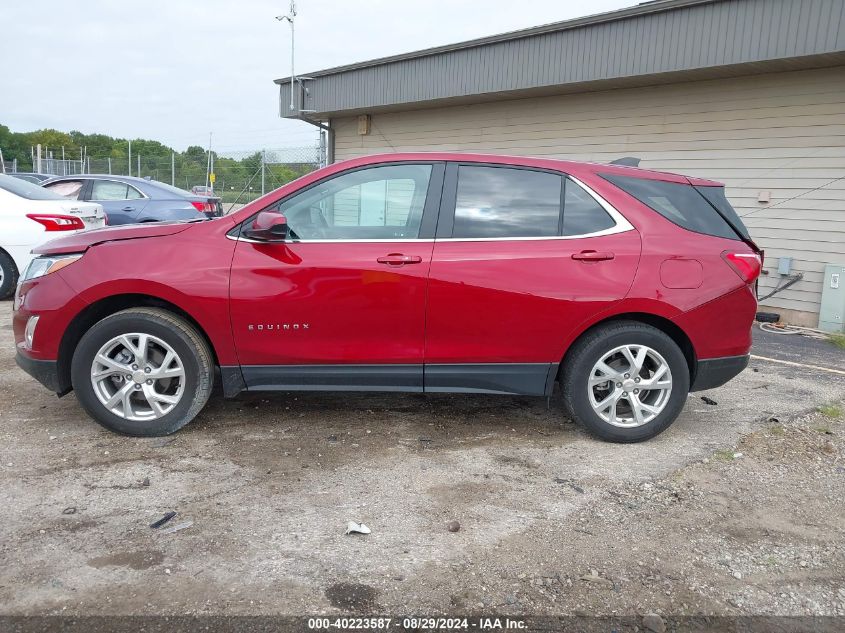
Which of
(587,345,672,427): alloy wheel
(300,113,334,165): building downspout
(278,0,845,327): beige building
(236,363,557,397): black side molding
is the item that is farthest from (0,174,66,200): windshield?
(587,345,672,427): alloy wheel

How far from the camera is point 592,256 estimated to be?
4.02 metres

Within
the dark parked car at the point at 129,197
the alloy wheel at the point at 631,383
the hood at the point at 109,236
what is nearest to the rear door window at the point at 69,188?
the dark parked car at the point at 129,197

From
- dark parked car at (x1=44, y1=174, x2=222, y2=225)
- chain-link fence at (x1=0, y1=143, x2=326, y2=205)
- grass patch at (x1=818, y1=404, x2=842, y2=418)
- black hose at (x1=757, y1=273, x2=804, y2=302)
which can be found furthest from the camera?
chain-link fence at (x1=0, y1=143, x2=326, y2=205)

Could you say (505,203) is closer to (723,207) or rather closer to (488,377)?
(488,377)

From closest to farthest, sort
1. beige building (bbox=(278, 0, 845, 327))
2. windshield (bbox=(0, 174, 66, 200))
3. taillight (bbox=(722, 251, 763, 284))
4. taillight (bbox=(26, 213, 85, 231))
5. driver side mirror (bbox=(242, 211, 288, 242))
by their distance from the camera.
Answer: driver side mirror (bbox=(242, 211, 288, 242))
taillight (bbox=(722, 251, 763, 284))
beige building (bbox=(278, 0, 845, 327))
taillight (bbox=(26, 213, 85, 231))
windshield (bbox=(0, 174, 66, 200))

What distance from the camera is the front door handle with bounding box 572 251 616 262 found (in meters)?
4.01

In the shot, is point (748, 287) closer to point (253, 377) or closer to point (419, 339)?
point (419, 339)

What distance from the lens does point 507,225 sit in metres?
4.08

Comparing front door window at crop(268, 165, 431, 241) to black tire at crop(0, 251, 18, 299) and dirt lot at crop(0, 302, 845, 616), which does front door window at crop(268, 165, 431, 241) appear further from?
black tire at crop(0, 251, 18, 299)

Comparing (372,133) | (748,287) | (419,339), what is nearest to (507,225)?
(419,339)

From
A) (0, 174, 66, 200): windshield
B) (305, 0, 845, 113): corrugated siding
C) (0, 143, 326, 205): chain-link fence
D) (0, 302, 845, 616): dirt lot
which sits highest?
(305, 0, 845, 113): corrugated siding

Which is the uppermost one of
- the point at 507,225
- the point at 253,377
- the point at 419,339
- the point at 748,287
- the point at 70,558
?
the point at 507,225

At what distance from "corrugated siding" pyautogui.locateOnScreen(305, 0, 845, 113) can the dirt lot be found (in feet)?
16.6

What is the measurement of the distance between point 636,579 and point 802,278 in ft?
24.8
